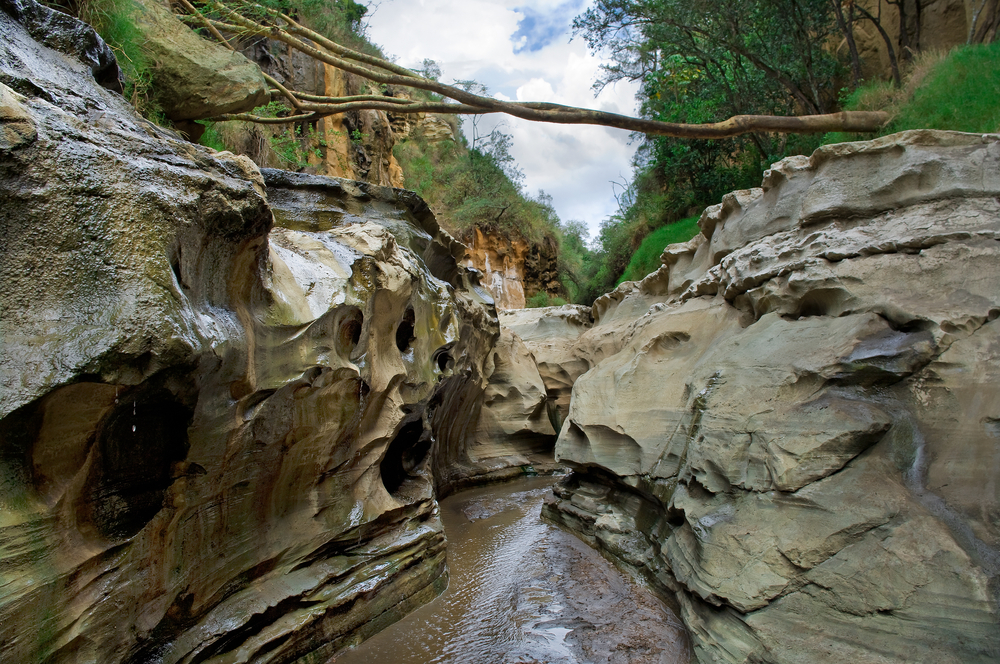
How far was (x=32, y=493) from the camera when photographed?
2.29 metres

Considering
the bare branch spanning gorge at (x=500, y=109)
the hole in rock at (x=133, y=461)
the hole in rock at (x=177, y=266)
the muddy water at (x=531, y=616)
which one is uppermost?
the bare branch spanning gorge at (x=500, y=109)

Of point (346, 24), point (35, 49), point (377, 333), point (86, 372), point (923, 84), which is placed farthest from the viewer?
point (346, 24)

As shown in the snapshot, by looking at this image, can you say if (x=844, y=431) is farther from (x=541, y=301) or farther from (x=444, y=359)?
(x=541, y=301)

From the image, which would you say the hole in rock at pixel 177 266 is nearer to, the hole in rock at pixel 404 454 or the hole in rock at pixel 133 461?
the hole in rock at pixel 133 461

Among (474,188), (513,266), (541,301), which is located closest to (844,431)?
(541,301)

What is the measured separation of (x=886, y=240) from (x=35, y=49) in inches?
→ 218

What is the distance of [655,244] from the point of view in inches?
543

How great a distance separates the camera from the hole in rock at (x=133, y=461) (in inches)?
101

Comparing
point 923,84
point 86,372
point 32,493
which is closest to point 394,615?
point 32,493

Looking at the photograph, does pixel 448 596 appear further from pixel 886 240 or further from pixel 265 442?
pixel 886 240

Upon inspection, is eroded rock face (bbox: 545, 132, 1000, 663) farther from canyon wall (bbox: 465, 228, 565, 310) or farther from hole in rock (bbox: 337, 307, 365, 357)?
canyon wall (bbox: 465, 228, 565, 310)

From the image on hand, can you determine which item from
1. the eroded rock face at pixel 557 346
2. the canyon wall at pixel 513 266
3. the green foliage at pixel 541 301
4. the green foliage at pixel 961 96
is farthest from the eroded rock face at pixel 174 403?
the green foliage at pixel 541 301

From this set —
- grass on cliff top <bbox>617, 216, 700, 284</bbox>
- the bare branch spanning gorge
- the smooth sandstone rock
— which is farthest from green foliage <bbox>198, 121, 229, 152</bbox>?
grass on cliff top <bbox>617, 216, 700, 284</bbox>

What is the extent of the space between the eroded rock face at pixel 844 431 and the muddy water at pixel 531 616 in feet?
1.03
